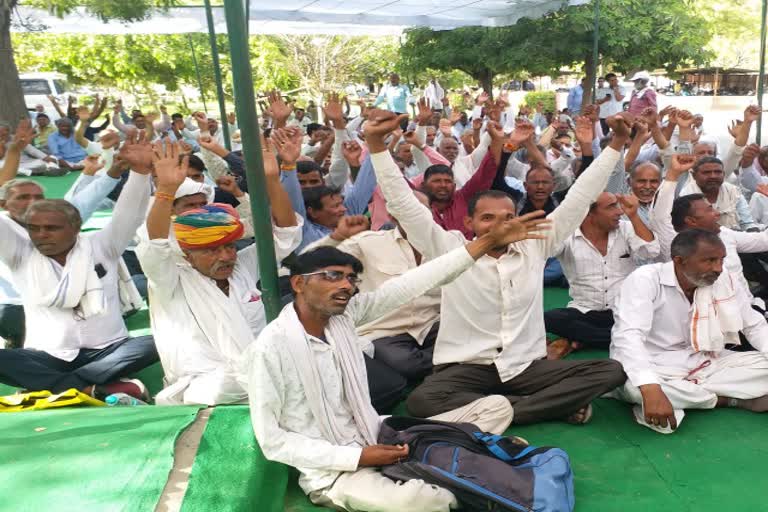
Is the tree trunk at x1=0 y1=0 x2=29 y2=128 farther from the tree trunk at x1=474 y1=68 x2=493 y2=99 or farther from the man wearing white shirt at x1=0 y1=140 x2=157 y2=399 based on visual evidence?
the man wearing white shirt at x1=0 y1=140 x2=157 y2=399

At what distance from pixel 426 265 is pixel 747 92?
28.4 metres

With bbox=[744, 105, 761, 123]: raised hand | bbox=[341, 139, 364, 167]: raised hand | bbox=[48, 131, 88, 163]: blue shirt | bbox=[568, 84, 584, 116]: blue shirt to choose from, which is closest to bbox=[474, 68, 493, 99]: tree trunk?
bbox=[568, 84, 584, 116]: blue shirt

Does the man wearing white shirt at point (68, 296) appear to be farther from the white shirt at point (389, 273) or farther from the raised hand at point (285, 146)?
the white shirt at point (389, 273)

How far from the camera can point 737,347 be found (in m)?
3.62

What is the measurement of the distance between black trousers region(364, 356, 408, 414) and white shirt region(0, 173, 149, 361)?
4.69 ft

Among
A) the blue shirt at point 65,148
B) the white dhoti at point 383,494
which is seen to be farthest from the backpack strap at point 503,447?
the blue shirt at point 65,148

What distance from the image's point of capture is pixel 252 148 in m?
2.35

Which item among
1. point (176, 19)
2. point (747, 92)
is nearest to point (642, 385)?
point (176, 19)

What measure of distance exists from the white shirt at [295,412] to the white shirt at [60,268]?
1.42 metres

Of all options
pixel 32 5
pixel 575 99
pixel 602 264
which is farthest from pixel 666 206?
pixel 32 5

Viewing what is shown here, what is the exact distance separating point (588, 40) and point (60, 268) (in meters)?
11.5

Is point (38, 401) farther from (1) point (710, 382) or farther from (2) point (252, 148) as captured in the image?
(1) point (710, 382)

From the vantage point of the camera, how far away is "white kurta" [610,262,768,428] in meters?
3.11

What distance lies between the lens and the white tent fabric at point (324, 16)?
342 inches
